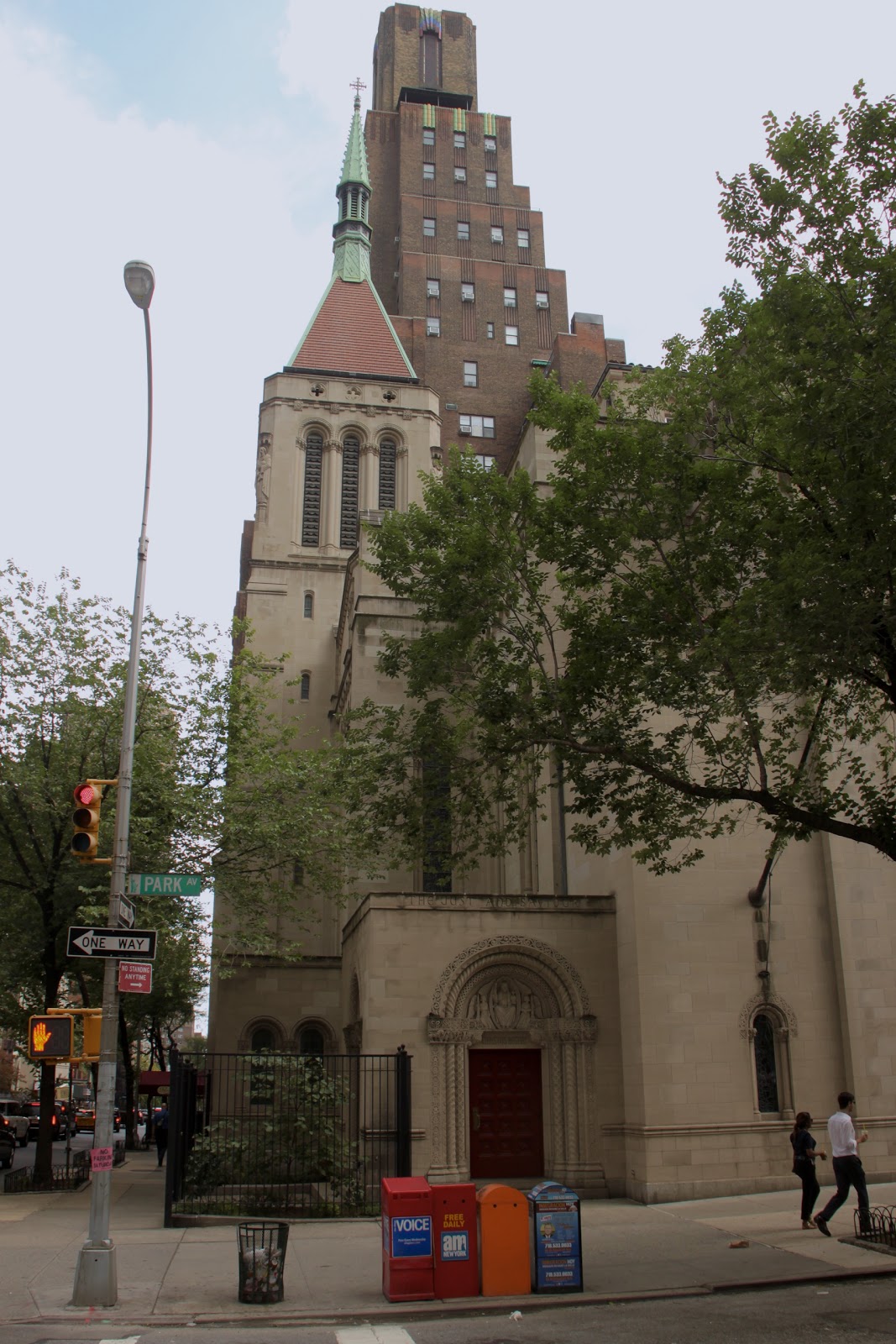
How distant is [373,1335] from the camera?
33.5 ft

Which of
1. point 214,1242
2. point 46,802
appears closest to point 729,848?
point 214,1242

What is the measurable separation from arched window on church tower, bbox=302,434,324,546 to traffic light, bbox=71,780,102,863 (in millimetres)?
32045

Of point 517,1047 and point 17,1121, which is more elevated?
point 517,1047

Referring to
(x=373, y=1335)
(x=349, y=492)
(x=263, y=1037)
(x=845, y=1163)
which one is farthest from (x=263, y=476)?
(x=373, y=1335)

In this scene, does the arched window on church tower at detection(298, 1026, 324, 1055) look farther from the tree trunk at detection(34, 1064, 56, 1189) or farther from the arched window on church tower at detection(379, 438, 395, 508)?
the arched window on church tower at detection(379, 438, 395, 508)

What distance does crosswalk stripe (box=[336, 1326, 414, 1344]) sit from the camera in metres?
9.94

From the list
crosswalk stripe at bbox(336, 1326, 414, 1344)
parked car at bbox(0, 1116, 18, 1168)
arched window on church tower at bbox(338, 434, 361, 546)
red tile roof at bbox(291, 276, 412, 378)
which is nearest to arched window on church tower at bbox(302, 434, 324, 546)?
arched window on church tower at bbox(338, 434, 361, 546)

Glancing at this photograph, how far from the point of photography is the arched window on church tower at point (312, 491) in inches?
1735

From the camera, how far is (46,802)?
23.6 m

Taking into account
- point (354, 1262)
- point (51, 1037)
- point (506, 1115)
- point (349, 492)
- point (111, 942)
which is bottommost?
point (354, 1262)

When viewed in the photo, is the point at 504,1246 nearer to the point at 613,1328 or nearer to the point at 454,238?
the point at 613,1328

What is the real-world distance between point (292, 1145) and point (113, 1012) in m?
7.96

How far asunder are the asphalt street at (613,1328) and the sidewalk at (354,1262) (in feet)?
1.06

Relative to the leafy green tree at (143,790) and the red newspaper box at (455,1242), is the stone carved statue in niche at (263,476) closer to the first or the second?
the leafy green tree at (143,790)
